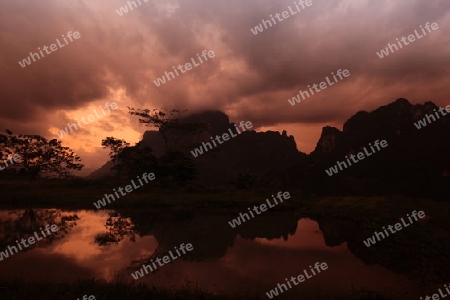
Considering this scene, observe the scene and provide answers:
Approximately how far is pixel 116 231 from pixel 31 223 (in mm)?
5002

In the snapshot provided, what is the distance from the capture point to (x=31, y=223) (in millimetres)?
16562

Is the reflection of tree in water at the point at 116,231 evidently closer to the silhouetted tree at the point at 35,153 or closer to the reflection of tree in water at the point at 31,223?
the reflection of tree in water at the point at 31,223

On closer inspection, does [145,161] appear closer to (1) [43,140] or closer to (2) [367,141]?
(1) [43,140]

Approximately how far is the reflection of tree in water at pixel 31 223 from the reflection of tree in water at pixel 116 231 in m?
1.78

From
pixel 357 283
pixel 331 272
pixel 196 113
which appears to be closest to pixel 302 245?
pixel 331 272

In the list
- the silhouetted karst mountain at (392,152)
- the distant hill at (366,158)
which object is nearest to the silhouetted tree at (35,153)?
the distant hill at (366,158)

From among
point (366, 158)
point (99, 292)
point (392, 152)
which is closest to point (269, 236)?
point (99, 292)

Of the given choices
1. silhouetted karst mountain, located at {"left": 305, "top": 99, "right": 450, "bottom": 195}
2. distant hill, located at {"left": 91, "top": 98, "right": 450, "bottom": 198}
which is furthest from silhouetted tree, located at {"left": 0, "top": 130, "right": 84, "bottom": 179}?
silhouetted karst mountain, located at {"left": 305, "top": 99, "right": 450, "bottom": 195}

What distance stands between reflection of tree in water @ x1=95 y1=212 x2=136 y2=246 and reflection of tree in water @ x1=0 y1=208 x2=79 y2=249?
1784 mm

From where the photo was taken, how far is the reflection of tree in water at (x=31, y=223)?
13293 mm

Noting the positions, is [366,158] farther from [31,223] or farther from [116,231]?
[31,223]

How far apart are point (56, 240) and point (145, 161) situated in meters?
25.8

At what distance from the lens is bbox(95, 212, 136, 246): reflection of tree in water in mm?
13495

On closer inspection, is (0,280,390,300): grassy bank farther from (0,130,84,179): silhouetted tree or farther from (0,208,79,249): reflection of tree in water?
(0,130,84,179): silhouetted tree
